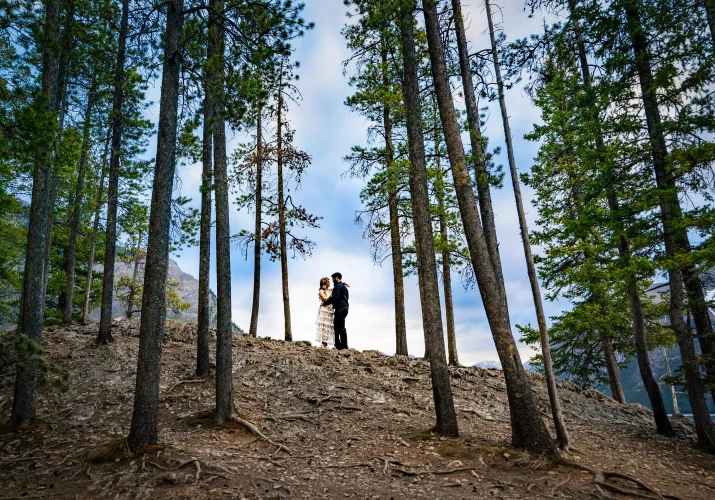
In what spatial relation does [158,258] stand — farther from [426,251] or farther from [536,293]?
[536,293]

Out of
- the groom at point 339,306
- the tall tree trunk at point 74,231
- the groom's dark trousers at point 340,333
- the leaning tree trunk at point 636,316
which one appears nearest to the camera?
the leaning tree trunk at point 636,316

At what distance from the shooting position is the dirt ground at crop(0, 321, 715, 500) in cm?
575

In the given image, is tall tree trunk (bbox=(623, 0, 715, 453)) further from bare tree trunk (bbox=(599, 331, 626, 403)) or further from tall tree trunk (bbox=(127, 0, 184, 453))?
tall tree trunk (bbox=(127, 0, 184, 453))

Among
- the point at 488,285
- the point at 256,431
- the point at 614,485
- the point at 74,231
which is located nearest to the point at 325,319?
the point at 256,431

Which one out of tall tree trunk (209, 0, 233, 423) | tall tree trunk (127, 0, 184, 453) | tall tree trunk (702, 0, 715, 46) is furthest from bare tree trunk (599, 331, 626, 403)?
tall tree trunk (127, 0, 184, 453)

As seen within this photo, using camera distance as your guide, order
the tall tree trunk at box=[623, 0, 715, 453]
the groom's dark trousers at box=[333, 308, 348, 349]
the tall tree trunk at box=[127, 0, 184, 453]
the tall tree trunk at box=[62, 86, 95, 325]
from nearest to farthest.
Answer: the tall tree trunk at box=[127, 0, 184, 453] < the tall tree trunk at box=[623, 0, 715, 453] < the groom's dark trousers at box=[333, 308, 348, 349] < the tall tree trunk at box=[62, 86, 95, 325]

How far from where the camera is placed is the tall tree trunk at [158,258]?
20.9ft

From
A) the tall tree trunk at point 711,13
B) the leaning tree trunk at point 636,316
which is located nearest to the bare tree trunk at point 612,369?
the leaning tree trunk at point 636,316

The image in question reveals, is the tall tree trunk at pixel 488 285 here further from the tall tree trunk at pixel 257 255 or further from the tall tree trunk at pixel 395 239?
the tall tree trunk at pixel 257 255

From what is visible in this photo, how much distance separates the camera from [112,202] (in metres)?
11.9

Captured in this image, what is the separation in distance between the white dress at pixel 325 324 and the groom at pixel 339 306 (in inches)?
10.2

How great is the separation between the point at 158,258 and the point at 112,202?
6788 millimetres

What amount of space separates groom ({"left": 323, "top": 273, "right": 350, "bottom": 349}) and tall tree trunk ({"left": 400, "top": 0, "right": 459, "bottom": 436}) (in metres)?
5.80

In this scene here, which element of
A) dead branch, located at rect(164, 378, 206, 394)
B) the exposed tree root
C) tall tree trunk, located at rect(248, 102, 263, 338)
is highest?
tall tree trunk, located at rect(248, 102, 263, 338)
